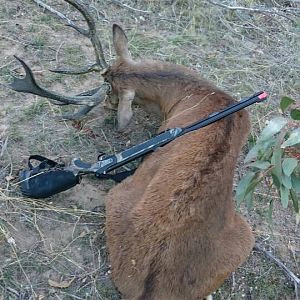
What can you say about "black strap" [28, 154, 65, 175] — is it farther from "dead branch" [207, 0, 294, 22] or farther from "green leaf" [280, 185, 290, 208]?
"dead branch" [207, 0, 294, 22]

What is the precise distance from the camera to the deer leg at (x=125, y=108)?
5383 mm

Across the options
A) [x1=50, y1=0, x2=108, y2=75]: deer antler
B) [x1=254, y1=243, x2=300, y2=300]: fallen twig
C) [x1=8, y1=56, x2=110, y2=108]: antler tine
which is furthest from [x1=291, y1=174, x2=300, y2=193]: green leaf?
[x1=50, y1=0, x2=108, y2=75]: deer antler

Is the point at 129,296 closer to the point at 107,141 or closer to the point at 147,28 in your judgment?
the point at 107,141

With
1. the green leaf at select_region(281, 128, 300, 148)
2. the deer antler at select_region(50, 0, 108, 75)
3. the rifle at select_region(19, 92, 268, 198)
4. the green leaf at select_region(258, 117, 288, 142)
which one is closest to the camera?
the green leaf at select_region(281, 128, 300, 148)

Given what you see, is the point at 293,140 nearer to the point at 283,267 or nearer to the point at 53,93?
the point at 283,267

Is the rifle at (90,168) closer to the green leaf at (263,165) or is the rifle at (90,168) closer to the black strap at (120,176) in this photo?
the black strap at (120,176)

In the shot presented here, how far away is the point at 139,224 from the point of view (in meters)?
4.18

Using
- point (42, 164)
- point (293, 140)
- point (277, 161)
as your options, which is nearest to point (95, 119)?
point (42, 164)

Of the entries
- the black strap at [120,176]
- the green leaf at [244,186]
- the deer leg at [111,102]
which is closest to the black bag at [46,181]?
the black strap at [120,176]

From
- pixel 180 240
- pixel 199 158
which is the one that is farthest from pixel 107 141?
pixel 180 240

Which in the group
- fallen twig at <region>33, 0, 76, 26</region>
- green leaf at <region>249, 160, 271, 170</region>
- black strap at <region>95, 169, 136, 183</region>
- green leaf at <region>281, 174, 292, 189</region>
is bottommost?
black strap at <region>95, 169, 136, 183</region>

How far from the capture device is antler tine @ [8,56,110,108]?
484cm

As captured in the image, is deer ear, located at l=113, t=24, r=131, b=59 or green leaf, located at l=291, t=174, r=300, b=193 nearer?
green leaf, located at l=291, t=174, r=300, b=193

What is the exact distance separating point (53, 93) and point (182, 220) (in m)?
1.56
